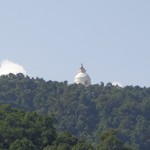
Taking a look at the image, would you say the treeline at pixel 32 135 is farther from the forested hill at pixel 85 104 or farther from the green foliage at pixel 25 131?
the forested hill at pixel 85 104

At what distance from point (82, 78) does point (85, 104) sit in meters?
10.9

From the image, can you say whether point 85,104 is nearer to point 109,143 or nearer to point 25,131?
point 25,131

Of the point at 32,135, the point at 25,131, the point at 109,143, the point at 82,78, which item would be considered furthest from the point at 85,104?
the point at 109,143

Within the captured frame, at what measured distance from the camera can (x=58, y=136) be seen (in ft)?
256

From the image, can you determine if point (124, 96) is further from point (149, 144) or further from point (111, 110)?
point (149, 144)

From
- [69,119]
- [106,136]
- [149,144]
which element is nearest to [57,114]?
[69,119]

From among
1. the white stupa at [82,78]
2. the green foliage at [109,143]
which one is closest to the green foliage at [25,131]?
the green foliage at [109,143]

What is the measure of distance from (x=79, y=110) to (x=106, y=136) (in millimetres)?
51963

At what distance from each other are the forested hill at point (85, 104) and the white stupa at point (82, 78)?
6.16ft

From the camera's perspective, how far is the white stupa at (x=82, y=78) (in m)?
143

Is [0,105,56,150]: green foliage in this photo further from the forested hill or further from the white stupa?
the white stupa

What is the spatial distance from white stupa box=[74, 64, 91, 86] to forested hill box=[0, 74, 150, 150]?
188 cm

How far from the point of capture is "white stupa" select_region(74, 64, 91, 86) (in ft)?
468

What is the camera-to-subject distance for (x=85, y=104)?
13362 cm
